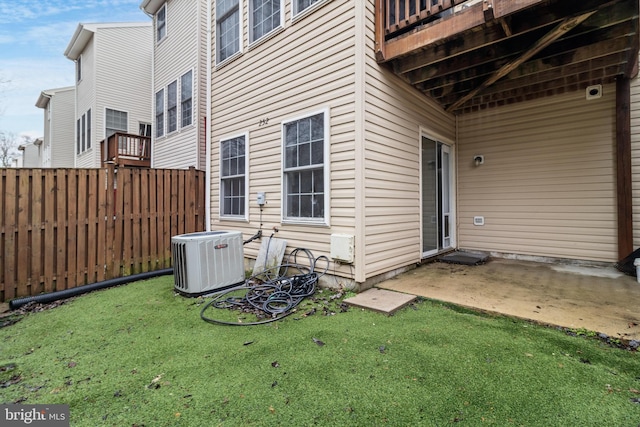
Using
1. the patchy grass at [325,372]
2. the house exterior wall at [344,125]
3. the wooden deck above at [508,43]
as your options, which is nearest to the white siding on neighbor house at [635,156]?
the wooden deck above at [508,43]

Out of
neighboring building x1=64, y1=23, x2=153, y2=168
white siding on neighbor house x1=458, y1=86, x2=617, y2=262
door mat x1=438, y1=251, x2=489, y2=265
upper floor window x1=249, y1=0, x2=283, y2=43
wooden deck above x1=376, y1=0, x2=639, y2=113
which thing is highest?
neighboring building x1=64, y1=23, x2=153, y2=168

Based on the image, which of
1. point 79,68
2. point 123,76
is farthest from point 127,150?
point 79,68

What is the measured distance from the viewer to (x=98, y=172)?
479 cm

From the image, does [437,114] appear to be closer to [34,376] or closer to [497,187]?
[497,187]

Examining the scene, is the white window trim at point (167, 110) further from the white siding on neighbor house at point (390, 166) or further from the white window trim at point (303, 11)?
the white siding on neighbor house at point (390, 166)

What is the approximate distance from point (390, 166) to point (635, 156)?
3.83 m

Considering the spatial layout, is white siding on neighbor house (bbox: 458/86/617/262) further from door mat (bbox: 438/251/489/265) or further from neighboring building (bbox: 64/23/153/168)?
neighboring building (bbox: 64/23/153/168)

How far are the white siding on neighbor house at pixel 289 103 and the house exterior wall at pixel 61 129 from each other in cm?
1340

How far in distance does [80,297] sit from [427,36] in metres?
5.76

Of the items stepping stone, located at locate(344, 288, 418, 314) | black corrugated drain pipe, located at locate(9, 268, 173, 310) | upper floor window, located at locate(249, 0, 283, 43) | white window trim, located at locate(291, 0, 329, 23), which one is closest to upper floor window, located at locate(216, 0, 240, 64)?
upper floor window, located at locate(249, 0, 283, 43)

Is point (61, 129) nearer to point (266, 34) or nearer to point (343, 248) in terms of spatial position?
point (266, 34)

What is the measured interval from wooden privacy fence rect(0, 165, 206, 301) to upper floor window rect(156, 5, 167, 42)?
6907mm

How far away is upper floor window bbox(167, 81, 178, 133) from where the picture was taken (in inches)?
354

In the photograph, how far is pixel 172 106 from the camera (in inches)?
361
